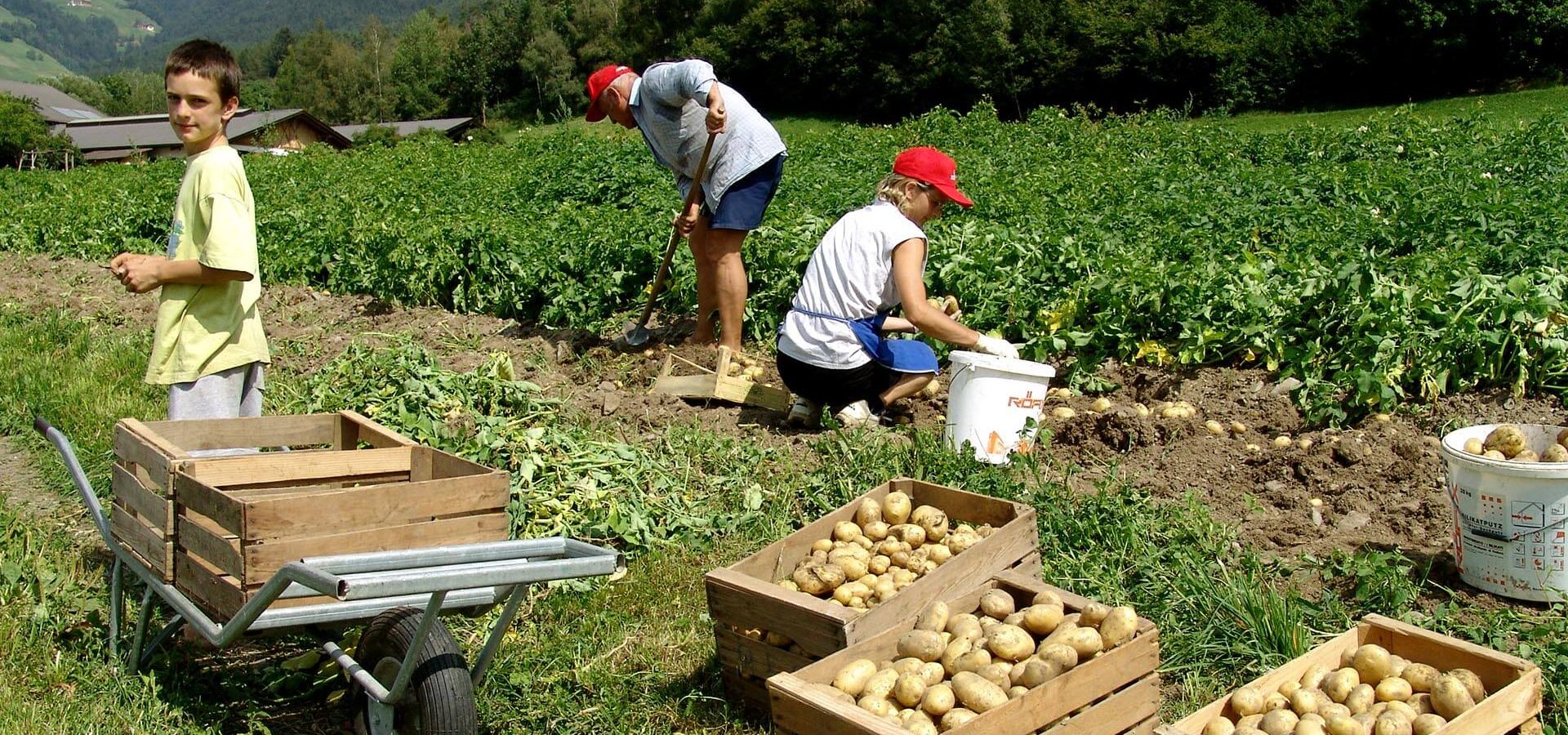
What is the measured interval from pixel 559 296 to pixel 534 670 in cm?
460

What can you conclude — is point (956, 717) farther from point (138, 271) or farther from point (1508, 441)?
point (138, 271)

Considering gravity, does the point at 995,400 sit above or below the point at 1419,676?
above

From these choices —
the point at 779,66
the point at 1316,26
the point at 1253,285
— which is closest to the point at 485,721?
the point at 1253,285

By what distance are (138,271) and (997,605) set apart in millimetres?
2807

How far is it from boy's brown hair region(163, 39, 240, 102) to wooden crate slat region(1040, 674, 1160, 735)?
3215 millimetres

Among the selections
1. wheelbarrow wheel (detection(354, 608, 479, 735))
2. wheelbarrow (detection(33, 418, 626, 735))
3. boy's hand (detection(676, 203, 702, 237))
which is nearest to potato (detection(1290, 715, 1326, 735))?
wheelbarrow (detection(33, 418, 626, 735))

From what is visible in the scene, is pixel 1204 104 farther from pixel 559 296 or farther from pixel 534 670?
pixel 534 670

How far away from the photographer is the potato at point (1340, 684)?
2.84 meters

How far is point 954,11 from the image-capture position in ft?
171

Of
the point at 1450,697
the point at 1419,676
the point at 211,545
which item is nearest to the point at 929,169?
the point at 1419,676

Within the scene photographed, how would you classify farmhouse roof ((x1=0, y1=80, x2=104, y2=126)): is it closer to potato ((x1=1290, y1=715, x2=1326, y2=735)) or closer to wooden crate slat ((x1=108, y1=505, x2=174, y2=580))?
wooden crate slat ((x1=108, y1=505, x2=174, y2=580))

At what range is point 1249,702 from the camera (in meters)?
2.79

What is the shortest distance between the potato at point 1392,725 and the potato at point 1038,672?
0.68 meters

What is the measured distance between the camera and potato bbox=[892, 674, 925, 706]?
115 inches
